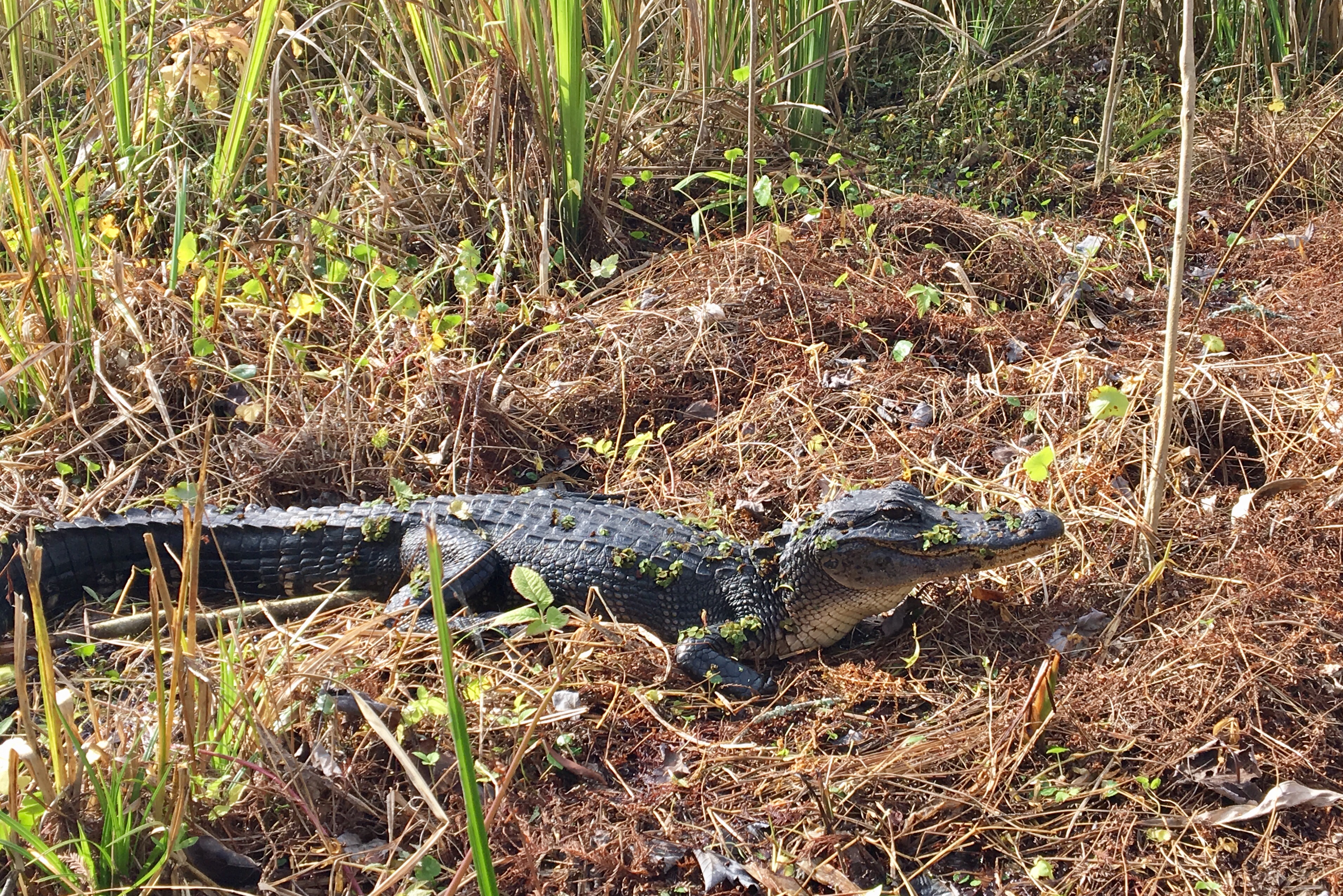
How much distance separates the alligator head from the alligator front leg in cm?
89

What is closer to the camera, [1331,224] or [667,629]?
[667,629]

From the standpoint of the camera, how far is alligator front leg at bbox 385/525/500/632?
3.36 metres

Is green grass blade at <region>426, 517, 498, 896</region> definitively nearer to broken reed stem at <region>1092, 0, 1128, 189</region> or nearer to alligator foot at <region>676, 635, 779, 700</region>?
alligator foot at <region>676, 635, 779, 700</region>

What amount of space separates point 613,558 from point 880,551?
767 millimetres

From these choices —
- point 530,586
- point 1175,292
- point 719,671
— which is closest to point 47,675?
point 530,586

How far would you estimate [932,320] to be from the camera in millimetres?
4305

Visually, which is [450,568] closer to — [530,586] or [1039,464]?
[530,586]

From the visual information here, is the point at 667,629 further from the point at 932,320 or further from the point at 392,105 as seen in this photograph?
the point at 392,105

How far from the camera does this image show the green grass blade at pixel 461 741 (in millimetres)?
1380

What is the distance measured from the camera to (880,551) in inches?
123

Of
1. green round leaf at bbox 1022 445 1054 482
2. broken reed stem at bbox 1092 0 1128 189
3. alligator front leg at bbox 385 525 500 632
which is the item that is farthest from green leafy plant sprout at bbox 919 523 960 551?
broken reed stem at bbox 1092 0 1128 189

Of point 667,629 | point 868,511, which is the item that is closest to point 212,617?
point 667,629

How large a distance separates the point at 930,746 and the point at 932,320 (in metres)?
2.03

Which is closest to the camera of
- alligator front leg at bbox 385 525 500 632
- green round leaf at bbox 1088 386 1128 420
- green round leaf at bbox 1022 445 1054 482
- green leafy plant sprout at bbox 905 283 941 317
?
green round leaf at bbox 1088 386 1128 420
